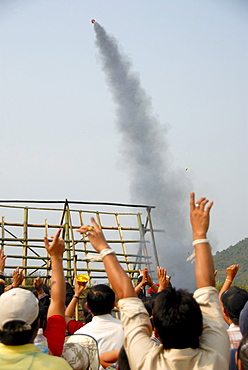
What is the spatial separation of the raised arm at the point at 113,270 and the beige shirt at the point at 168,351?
6cm

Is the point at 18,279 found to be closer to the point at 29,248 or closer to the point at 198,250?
the point at 198,250

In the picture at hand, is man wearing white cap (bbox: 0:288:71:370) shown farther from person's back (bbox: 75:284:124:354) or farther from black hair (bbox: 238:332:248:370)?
person's back (bbox: 75:284:124:354)

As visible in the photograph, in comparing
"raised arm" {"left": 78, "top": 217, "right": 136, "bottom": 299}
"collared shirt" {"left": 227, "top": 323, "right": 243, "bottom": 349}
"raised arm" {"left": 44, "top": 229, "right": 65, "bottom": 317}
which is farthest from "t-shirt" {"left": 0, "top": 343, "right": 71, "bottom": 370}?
"collared shirt" {"left": 227, "top": 323, "right": 243, "bottom": 349}

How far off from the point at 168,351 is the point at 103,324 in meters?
1.74

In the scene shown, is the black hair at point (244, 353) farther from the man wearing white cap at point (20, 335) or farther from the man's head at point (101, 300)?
the man's head at point (101, 300)

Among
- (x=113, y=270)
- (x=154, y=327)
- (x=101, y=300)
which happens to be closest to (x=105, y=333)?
(x=101, y=300)

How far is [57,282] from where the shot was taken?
390 centimetres

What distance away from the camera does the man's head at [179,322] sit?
290 centimetres

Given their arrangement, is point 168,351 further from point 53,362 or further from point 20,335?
point 20,335

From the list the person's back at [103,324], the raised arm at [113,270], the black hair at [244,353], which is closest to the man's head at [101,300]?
the person's back at [103,324]

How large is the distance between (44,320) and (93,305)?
3.51ft

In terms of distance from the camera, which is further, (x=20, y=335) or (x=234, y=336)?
(x=234, y=336)

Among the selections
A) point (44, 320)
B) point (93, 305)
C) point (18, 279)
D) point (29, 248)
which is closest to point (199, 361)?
point (44, 320)

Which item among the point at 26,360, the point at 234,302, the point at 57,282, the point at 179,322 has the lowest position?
the point at 26,360
